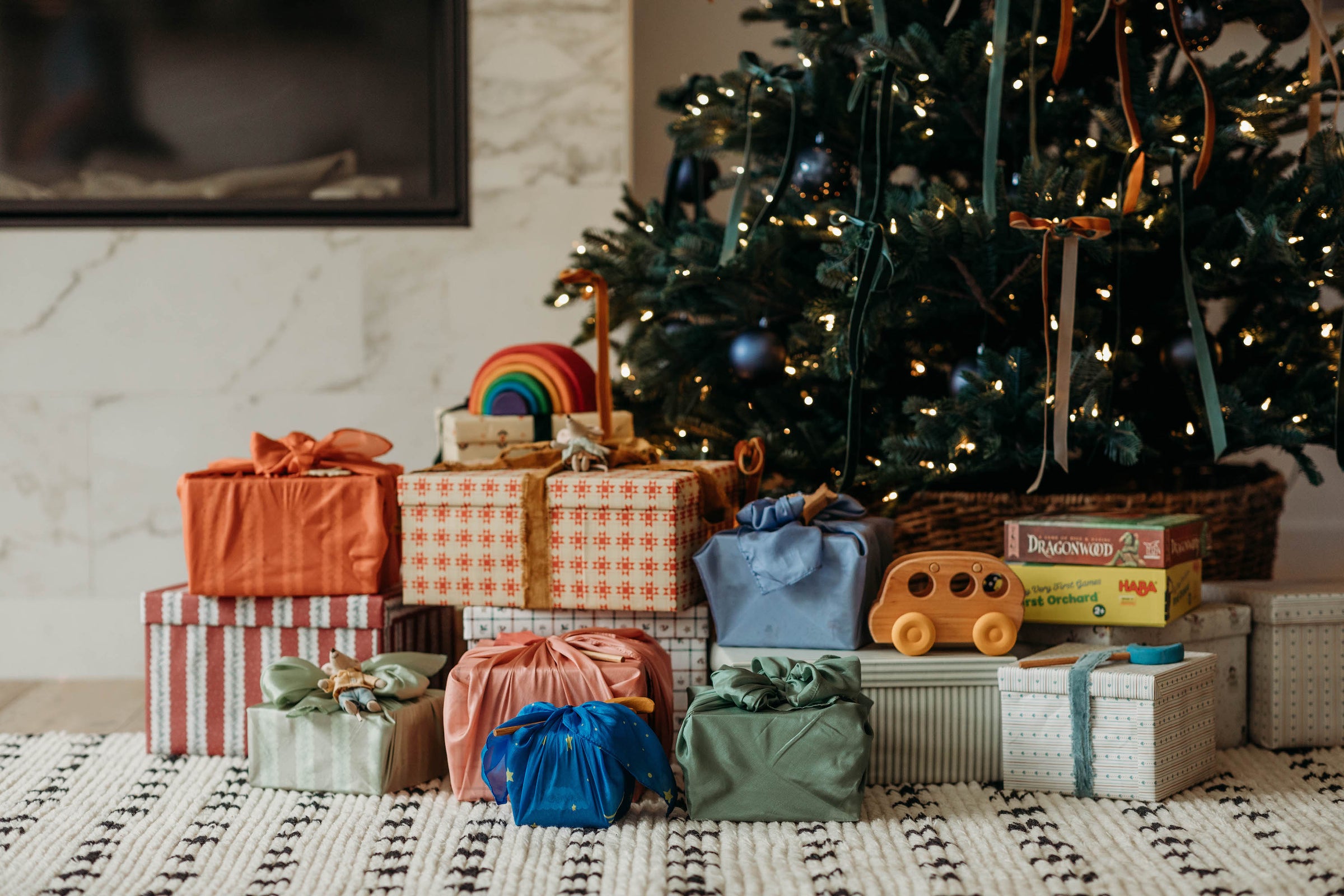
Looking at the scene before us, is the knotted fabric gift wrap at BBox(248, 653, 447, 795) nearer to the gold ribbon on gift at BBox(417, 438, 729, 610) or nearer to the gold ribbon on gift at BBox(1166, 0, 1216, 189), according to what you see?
the gold ribbon on gift at BBox(417, 438, 729, 610)

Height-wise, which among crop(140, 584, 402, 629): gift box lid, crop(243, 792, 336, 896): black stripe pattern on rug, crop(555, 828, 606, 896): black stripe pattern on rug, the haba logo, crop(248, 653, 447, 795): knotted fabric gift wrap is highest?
the haba logo

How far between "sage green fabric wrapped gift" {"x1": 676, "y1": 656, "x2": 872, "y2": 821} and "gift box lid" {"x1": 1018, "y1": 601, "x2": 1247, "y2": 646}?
0.38m

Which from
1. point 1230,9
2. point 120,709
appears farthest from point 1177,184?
point 120,709

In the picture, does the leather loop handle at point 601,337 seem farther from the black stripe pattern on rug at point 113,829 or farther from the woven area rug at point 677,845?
the black stripe pattern on rug at point 113,829

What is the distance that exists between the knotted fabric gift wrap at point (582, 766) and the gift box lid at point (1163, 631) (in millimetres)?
567

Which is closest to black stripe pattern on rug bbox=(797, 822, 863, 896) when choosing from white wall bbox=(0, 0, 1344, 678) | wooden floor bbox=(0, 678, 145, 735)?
wooden floor bbox=(0, 678, 145, 735)

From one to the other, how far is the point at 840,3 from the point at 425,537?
1.09 m

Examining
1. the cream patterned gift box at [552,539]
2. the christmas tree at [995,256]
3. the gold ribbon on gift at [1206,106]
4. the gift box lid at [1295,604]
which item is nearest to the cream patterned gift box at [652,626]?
the cream patterned gift box at [552,539]

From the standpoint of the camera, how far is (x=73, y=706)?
6.91 ft

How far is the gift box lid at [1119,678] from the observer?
1.38 meters

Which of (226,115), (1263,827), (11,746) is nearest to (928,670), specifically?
(1263,827)

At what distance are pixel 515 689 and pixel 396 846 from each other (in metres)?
0.24

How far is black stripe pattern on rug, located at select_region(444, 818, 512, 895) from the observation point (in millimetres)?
1164

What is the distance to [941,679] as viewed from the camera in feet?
4.86
